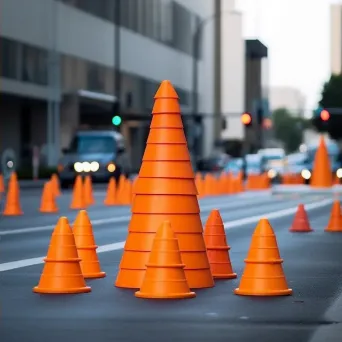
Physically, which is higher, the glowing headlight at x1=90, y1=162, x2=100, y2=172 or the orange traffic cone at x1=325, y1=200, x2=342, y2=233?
the glowing headlight at x1=90, y1=162, x2=100, y2=172

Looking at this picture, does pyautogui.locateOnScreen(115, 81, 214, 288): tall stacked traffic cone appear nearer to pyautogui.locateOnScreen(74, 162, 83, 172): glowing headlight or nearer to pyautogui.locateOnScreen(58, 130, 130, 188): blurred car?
pyautogui.locateOnScreen(58, 130, 130, 188): blurred car

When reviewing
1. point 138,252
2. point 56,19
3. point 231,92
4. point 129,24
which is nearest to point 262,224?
point 138,252

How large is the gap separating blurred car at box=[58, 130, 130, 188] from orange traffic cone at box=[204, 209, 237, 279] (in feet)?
124

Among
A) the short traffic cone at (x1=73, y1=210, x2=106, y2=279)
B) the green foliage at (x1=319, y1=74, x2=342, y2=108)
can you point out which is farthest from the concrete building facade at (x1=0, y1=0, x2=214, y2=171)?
the short traffic cone at (x1=73, y1=210, x2=106, y2=279)

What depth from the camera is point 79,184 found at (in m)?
33.8

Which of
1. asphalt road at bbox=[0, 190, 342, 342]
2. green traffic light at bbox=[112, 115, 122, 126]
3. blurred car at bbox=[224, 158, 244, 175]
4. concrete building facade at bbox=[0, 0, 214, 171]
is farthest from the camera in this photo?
blurred car at bbox=[224, 158, 244, 175]

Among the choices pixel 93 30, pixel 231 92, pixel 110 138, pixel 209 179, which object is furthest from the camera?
pixel 231 92

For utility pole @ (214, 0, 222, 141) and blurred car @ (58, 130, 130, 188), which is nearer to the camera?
blurred car @ (58, 130, 130, 188)

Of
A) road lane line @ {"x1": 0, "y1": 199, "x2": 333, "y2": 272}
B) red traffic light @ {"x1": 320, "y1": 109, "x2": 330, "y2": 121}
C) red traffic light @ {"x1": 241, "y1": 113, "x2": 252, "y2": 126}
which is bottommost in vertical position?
road lane line @ {"x1": 0, "y1": 199, "x2": 333, "y2": 272}

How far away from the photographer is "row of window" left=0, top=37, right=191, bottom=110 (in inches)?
2630

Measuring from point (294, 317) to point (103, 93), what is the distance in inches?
2890

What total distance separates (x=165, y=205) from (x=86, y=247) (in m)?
1.59

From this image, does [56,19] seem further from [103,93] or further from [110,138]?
[110,138]

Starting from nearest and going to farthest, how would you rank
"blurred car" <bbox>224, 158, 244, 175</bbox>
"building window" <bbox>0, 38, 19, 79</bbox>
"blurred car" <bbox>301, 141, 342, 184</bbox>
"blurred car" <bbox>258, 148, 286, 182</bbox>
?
"building window" <bbox>0, 38, 19, 79</bbox> < "blurred car" <bbox>301, 141, 342, 184</bbox> < "blurred car" <bbox>258, 148, 286, 182</bbox> < "blurred car" <bbox>224, 158, 244, 175</bbox>
